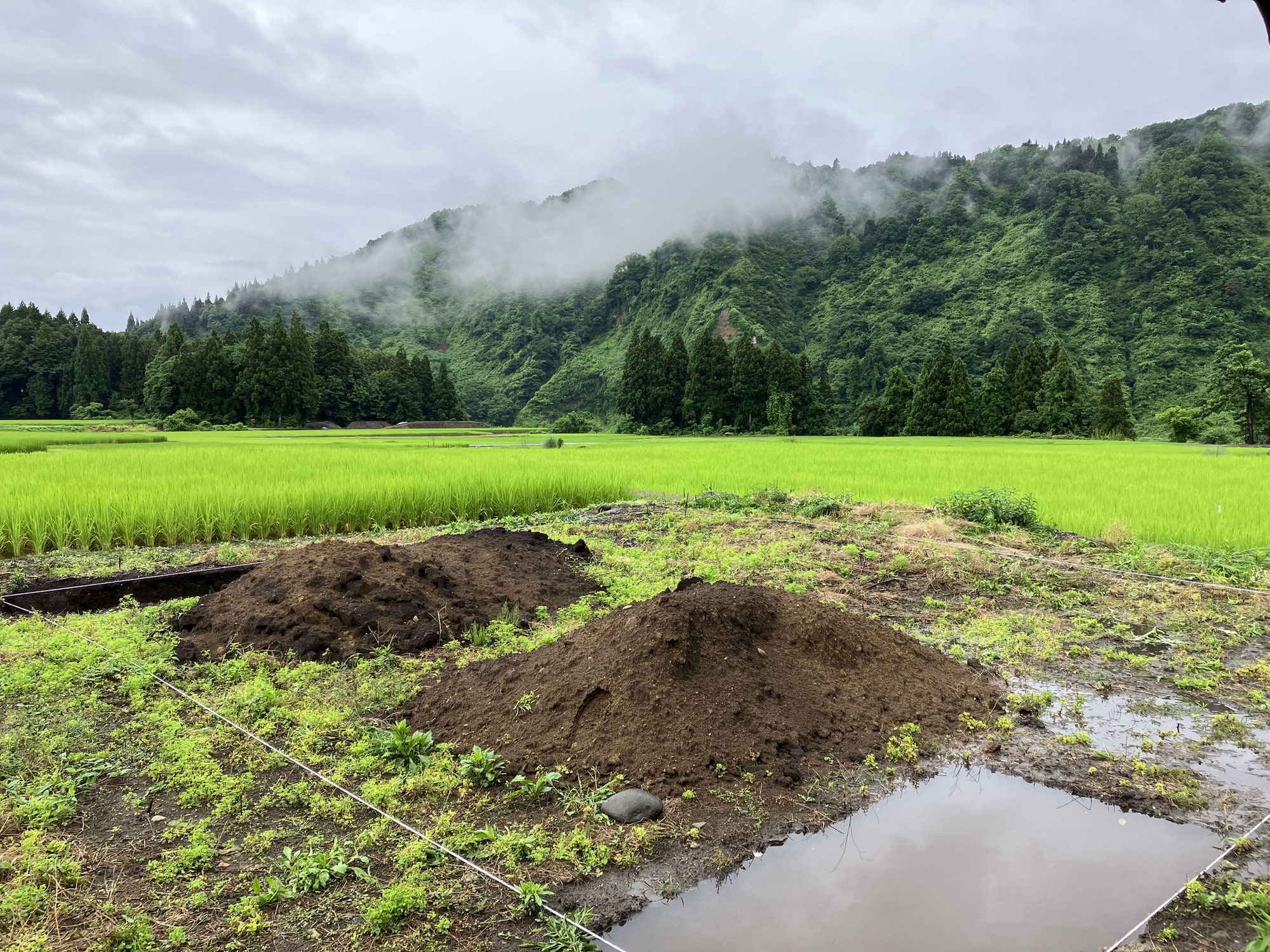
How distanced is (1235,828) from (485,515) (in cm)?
957

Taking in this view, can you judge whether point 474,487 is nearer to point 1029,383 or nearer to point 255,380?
point 1029,383

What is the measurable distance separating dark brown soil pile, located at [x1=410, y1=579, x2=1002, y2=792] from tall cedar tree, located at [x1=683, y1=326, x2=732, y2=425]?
4641 centimetres

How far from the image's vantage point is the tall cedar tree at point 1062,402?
4128 centimetres

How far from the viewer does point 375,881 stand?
91.1 inches

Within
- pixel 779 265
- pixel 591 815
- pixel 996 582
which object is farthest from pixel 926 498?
pixel 779 265

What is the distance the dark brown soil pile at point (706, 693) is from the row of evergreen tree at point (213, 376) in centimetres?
5184

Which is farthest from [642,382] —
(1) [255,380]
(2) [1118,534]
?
(2) [1118,534]

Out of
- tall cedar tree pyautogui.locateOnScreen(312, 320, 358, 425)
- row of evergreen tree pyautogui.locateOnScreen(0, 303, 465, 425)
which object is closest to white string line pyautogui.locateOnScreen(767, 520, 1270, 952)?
row of evergreen tree pyautogui.locateOnScreen(0, 303, 465, 425)

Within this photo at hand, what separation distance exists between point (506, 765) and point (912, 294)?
275 ft

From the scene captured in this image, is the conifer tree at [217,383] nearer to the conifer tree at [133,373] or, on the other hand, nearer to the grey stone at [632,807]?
the conifer tree at [133,373]

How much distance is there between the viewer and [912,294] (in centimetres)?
7738

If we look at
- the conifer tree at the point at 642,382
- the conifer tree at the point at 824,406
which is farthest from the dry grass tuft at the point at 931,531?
the conifer tree at the point at 642,382

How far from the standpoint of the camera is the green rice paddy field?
8117 mm

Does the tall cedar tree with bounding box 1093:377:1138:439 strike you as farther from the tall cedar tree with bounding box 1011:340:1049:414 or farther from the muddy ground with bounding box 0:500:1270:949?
the muddy ground with bounding box 0:500:1270:949
